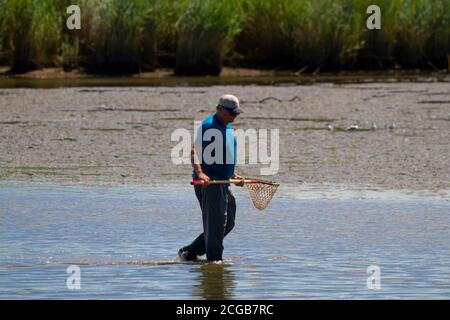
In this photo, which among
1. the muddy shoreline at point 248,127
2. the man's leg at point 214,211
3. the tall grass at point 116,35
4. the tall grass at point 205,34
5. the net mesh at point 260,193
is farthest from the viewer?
the tall grass at point 205,34

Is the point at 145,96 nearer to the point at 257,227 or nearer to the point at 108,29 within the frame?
the point at 108,29

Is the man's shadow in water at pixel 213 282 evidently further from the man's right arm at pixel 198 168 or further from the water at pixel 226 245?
the man's right arm at pixel 198 168

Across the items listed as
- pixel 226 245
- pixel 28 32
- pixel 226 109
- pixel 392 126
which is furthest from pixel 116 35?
pixel 226 109

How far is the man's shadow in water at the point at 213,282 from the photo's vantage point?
407 inches

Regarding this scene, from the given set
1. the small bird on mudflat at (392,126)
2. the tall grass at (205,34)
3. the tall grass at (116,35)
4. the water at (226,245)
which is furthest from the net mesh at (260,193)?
the tall grass at (205,34)

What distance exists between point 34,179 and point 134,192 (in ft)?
4.57

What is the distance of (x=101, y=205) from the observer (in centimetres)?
1424

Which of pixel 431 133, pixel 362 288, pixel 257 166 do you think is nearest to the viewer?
pixel 362 288

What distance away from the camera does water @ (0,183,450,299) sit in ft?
34.6

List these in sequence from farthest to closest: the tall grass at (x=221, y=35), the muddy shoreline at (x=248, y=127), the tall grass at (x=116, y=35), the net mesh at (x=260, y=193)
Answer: the tall grass at (x=116, y=35) < the tall grass at (x=221, y=35) < the muddy shoreline at (x=248, y=127) < the net mesh at (x=260, y=193)

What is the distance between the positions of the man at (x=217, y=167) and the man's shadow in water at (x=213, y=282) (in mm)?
124

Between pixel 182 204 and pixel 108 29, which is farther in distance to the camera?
pixel 108 29

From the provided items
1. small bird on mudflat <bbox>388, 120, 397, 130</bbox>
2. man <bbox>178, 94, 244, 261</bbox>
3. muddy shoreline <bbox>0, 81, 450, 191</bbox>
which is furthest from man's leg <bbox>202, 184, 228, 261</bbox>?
small bird on mudflat <bbox>388, 120, 397, 130</bbox>

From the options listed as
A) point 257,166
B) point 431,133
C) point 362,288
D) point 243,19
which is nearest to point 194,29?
point 243,19
